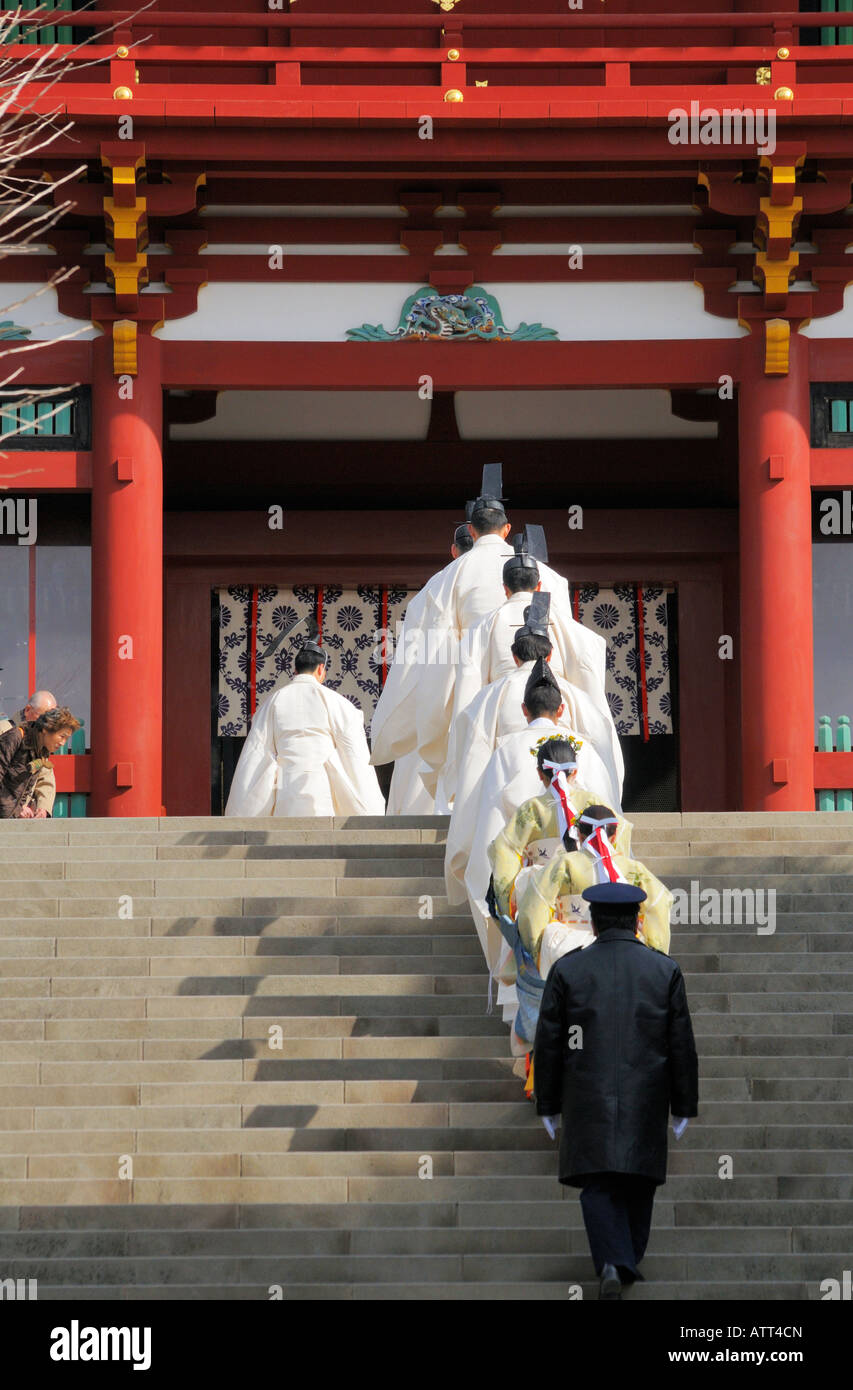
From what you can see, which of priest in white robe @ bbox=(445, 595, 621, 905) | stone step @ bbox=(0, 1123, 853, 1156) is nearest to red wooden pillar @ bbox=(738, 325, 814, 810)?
priest in white robe @ bbox=(445, 595, 621, 905)

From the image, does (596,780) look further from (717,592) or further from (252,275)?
(717,592)

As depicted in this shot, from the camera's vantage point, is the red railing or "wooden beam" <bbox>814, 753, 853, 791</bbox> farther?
"wooden beam" <bbox>814, 753, 853, 791</bbox>

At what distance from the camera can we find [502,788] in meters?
8.81

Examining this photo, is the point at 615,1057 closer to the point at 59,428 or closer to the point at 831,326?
the point at 59,428

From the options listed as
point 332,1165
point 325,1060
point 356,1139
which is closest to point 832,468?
point 325,1060

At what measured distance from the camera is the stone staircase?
7086 millimetres

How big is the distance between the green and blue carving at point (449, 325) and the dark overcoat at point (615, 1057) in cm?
812

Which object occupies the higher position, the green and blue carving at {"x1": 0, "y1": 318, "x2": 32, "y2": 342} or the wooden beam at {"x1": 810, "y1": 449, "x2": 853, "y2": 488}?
the green and blue carving at {"x1": 0, "y1": 318, "x2": 32, "y2": 342}

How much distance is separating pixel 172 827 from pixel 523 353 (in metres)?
4.84

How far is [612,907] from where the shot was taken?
6.78m

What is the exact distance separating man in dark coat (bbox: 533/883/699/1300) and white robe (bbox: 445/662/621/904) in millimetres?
2267

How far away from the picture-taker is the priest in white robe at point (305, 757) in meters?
12.9

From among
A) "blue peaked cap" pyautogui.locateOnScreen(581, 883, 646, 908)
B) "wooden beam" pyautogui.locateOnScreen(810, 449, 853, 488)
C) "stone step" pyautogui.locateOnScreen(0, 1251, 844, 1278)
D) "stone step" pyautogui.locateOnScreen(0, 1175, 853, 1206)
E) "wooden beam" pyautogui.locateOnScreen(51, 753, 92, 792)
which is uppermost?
"wooden beam" pyautogui.locateOnScreen(810, 449, 853, 488)

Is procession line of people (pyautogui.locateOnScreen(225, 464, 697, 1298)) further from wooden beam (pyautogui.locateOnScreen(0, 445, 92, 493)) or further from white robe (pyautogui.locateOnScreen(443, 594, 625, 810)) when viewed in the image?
wooden beam (pyautogui.locateOnScreen(0, 445, 92, 493))
